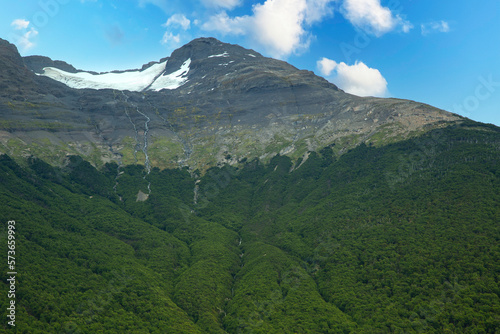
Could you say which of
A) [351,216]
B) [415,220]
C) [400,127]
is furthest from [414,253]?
[400,127]

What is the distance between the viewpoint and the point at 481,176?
125 m

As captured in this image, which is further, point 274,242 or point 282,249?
point 274,242

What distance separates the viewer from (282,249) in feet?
445

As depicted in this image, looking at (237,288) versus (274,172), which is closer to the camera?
(237,288)

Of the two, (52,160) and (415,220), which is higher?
(415,220)

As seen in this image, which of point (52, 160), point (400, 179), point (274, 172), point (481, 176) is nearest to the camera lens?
point (481, 176)

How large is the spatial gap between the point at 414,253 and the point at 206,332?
63355 mm

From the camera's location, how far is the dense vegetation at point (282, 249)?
293 ft

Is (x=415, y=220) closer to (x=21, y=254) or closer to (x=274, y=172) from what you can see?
(x=274, y=172)

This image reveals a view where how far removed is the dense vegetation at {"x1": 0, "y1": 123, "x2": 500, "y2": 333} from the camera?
89188 mm

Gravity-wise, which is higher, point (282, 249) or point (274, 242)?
point (274, 242)

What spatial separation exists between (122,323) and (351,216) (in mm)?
86160

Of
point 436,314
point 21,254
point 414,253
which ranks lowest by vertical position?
point 21,254

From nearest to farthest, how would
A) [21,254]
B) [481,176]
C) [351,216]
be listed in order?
[21,254]
[481,176]
[351,216]
